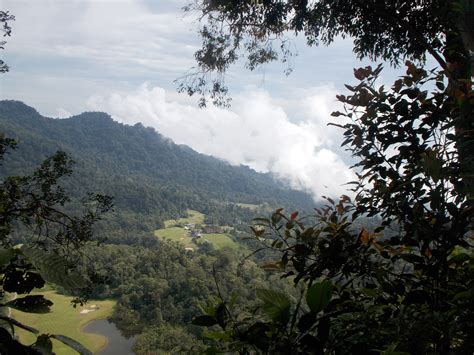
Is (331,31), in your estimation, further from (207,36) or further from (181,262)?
(181,262)

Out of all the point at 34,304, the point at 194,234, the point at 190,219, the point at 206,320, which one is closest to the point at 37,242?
the point at 206,320

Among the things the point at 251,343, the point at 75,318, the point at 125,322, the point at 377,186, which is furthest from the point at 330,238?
the point at 75,318

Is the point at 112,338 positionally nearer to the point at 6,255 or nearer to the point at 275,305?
the point at 275,305

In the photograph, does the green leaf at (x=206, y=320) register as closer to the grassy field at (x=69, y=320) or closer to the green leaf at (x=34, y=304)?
the green leaf at (x=34, y=304)

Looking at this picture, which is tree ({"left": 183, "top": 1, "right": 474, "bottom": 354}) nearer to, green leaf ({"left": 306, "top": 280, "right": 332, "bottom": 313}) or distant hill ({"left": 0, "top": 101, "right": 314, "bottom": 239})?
green leaf ({"left": 306, "top": 280, "right": 332, "bottom": 313})

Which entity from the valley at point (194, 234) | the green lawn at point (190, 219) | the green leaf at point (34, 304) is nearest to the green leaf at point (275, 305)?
the green leaf at point (34, 304)
